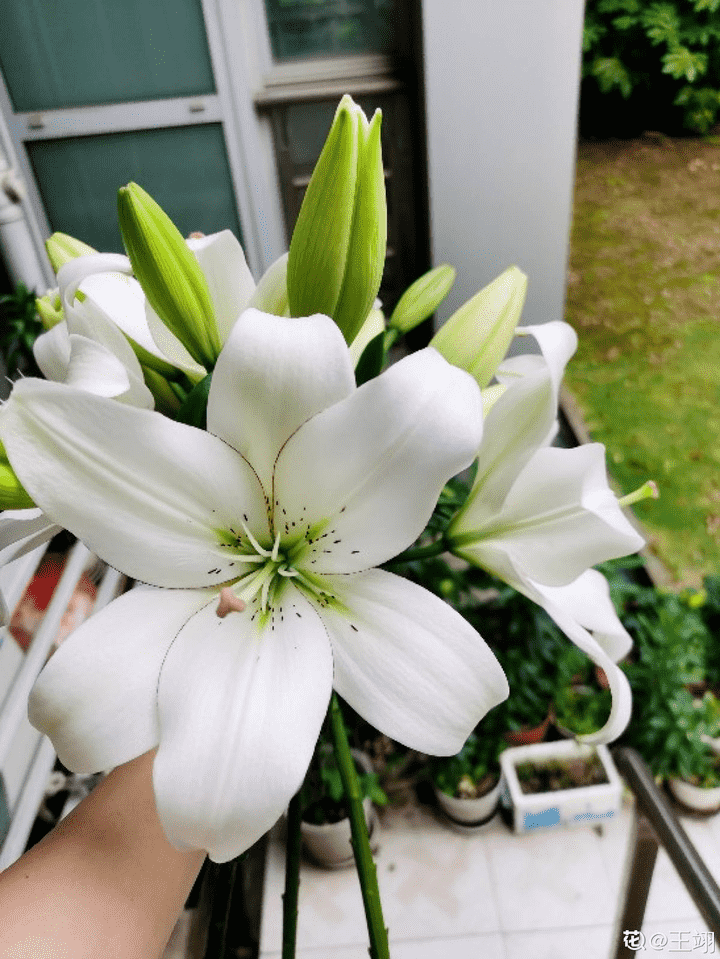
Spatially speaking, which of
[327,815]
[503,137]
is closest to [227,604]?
[327,815]

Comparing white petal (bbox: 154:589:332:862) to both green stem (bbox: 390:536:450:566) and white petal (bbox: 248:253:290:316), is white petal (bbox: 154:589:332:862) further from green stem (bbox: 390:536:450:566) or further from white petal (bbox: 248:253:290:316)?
white petal (bbox: 248:253:290:316)

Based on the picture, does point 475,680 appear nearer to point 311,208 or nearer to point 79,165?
point 311,208

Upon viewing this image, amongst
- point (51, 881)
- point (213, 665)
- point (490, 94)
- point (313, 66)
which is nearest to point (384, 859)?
point (51, 881)

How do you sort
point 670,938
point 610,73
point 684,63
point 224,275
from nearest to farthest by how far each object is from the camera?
1. point 224,275
2. point 670,938
3. point 684,63
4. point 610,73

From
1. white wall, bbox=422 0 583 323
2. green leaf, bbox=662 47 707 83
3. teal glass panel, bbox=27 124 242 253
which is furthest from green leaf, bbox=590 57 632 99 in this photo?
teal glass panel, bbox=27 124 242 253

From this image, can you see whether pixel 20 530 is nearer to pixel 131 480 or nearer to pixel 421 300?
pixel 131 480

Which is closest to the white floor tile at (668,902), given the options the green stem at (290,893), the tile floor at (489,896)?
the tile floor at (489,896)

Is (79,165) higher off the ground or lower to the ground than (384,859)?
higher
